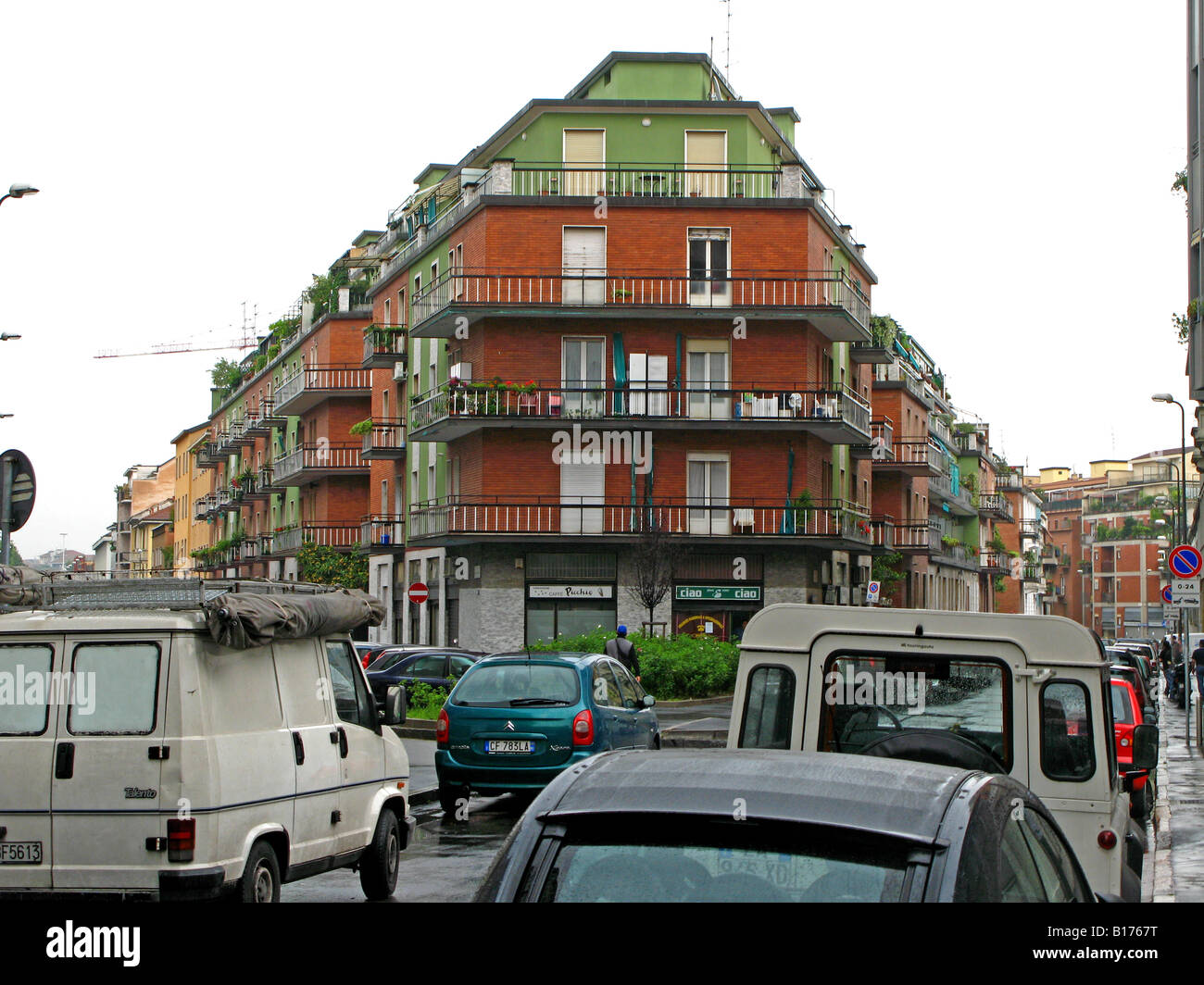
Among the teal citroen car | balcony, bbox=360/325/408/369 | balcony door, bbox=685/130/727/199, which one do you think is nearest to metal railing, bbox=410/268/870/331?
balcony door, bbox=685/130/727/199

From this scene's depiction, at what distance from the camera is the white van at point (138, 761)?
7781 millimetres

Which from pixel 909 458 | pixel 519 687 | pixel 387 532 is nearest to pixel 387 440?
pixel 387 532

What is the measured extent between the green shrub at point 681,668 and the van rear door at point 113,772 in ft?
85.3

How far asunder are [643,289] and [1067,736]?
3901cm

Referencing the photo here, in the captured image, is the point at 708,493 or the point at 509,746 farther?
the point at 708,493

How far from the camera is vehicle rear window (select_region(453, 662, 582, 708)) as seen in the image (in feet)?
50.5

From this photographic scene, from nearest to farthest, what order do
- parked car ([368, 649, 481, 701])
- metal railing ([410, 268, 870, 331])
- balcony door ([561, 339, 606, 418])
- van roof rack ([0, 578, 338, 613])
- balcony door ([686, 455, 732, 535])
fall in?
van roof rack ([0, 578, 338, 613]), parked car ([368, 649, 481, 701]), balcony door ([561, 339, 606, 418]), balcony door ([686, 455, 732, 535]), metal railing ([410, 268, 870, 331])

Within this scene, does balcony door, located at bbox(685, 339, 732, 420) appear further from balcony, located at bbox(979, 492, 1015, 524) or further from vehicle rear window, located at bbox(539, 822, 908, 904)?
balcony, located at bbox(979, 492, 1015, 524)

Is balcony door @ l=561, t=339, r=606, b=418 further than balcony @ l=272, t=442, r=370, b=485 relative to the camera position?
No

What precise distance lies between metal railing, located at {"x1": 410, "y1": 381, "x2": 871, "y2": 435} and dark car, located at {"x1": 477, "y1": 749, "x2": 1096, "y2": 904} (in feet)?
133

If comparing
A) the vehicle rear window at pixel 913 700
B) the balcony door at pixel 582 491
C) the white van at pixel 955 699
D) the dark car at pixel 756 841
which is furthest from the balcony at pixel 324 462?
the dark car at pixel 756 841

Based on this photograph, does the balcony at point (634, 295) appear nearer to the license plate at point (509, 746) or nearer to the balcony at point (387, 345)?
the balcony at point (387, 345)

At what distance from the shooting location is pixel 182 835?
775cm

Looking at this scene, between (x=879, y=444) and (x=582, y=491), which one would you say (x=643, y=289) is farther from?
(x=879, y=444)
